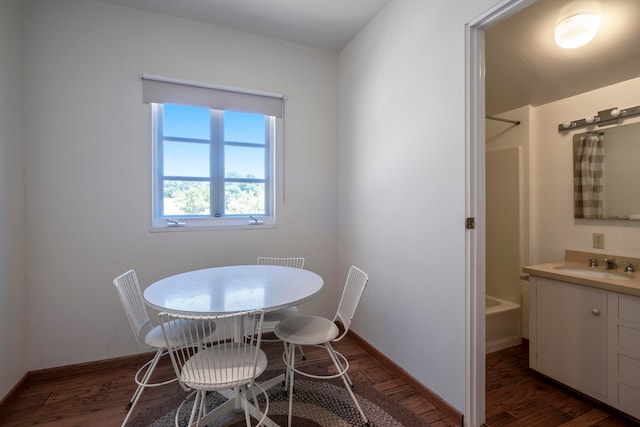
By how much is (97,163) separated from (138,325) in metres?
1.27

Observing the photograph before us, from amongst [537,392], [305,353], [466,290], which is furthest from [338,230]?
[537,392]

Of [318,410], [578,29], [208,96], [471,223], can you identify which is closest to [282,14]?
[208,96]

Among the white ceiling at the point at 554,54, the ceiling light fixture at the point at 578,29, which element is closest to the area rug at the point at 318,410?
the ceiling light fixture at the point at 578,29

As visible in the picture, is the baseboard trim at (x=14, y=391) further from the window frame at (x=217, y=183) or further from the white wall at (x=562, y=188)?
the white wall at (x=562, y=188)

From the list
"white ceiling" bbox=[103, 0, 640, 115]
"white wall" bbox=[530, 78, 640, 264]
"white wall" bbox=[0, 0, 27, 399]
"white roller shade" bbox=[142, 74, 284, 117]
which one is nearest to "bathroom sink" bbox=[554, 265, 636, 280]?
"white wall" bbox=[530, 78, 640, 264]

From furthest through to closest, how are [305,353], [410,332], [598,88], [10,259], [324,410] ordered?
[305,353], [598,88], [410,332], [10,259], [324,410]

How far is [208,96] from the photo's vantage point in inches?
96.2

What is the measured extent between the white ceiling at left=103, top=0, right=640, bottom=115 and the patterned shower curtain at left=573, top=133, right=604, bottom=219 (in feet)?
1.42

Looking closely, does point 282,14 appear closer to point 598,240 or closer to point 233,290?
point 233,290

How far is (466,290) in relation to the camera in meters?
1.58

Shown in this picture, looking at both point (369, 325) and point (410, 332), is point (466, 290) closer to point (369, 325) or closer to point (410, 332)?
point (410, 332)

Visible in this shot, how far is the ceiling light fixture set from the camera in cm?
157

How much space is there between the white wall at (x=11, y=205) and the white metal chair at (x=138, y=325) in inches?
29.0

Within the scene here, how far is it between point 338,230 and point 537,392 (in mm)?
1910
